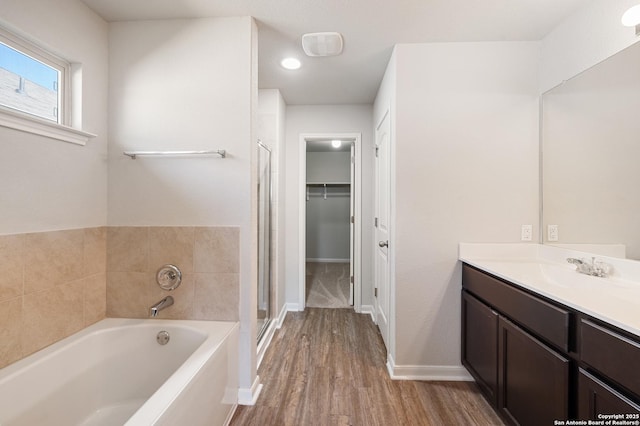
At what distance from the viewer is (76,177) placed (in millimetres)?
1595

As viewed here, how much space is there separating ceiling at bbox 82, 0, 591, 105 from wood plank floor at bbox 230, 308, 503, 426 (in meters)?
2.46

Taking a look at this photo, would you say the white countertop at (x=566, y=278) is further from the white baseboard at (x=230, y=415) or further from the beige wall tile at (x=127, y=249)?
the beige wall tile at (x=127, y=249)

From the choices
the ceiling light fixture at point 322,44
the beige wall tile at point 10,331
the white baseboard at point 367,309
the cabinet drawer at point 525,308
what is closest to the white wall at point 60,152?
the beige wall tile at point 10,331

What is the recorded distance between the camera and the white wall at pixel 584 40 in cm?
144

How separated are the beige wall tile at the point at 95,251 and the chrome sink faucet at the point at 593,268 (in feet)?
9.53

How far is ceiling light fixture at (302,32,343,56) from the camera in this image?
1880mm

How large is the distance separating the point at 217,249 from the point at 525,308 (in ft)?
5.70

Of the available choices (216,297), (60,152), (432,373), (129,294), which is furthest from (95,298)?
(432,373)

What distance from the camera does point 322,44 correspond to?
1960 millimetres

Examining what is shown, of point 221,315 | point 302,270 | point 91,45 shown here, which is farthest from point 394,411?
point 91,45

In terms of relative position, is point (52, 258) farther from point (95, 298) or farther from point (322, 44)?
point (322, 44)

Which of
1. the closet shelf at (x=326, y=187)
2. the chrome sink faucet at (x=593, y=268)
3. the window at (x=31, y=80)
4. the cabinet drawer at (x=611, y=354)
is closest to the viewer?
the cabinet drawer at (x=611, y=354)

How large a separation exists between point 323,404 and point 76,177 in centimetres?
204

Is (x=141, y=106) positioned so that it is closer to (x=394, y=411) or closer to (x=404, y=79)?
(x=404, y=79)
